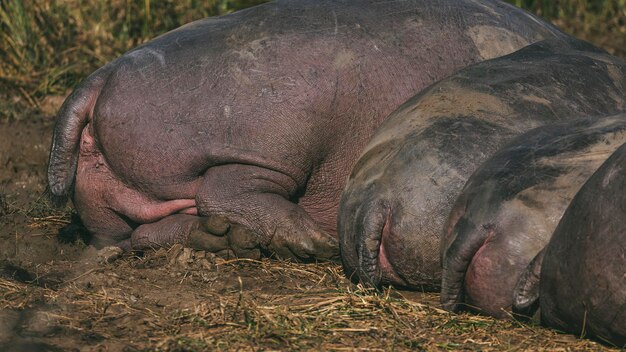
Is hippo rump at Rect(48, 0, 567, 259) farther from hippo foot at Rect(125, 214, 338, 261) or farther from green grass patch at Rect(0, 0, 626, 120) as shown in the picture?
green grass patch at Rect(0, 0, 626, 120)

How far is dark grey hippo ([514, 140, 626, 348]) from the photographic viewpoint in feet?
11.4

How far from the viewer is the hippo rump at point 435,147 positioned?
4.36 meters

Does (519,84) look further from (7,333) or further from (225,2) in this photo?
(225,2)

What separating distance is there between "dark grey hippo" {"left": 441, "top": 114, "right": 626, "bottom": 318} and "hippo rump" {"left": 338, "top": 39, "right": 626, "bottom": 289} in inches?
9.1

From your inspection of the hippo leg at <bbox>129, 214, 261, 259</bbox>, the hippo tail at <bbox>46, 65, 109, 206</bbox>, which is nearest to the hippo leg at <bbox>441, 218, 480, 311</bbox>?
the hippo leg at <bbox>129, 214, 261, 259</bbox>

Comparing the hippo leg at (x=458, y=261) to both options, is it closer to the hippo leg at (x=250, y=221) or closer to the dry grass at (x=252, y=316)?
the dry grass at (x=252, y=316)

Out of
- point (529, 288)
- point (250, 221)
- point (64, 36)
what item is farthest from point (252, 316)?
point (64, 36)

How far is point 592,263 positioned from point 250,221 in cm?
198

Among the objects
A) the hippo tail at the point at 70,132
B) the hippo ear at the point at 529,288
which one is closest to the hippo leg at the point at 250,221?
the hippo tail at the point at 70,132

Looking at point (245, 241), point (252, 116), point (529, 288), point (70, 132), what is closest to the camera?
point (529, 288)

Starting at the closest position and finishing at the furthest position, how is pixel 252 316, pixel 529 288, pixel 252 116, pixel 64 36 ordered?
1. pixel 529 288
2. pixel 252 316
3. pixel 252 116
4. pixel 64 36

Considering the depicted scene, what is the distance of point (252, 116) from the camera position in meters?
5.20

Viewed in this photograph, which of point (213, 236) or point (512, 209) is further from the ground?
point (512, 209)

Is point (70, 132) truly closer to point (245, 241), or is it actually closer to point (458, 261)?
point (245, 241)
